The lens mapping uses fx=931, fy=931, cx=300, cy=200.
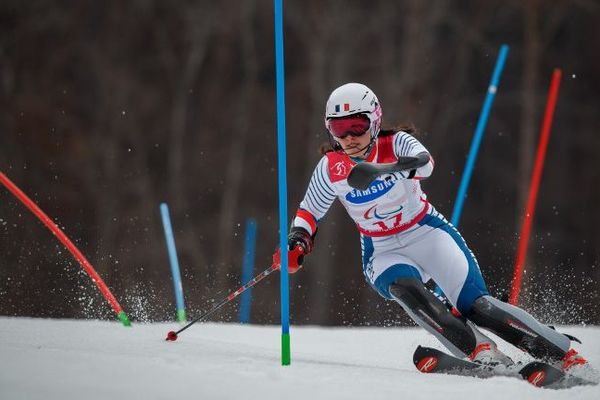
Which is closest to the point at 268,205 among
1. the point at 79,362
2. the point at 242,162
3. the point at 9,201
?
the point at 242,162

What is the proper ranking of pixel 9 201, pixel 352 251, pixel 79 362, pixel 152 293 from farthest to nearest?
1. pixel 352 251
2. pixel 152 293
3. pixel 9 201
4. pixel 79 362

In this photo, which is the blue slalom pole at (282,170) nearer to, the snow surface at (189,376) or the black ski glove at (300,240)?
the snow surface at (189,376)

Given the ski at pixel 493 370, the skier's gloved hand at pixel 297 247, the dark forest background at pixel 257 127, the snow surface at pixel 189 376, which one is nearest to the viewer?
the snow surface at pixel 189 376

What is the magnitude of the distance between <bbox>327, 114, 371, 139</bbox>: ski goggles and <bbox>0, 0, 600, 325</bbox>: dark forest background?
32.9 ft

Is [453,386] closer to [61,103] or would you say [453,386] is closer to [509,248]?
[509,248]

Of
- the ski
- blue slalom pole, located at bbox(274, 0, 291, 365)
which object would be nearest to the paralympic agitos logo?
blue slalom pole, located at bbox(274, 0, 291, 365)

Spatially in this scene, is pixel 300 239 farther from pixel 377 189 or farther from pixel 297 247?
pixel 377 189

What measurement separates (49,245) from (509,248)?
7591 mm

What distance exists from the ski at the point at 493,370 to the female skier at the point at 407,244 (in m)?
0.11

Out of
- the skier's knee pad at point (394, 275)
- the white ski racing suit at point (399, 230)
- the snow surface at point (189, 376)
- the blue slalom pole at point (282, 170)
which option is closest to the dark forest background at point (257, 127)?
the white ski racing suit at point (399, 230)

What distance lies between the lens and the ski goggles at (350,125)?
4.44 meters

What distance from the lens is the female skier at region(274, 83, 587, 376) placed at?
4188 millimetres

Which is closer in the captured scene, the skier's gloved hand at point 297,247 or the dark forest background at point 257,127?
the skier's gloved hand at point 297,247

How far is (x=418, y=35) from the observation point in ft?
52.9
